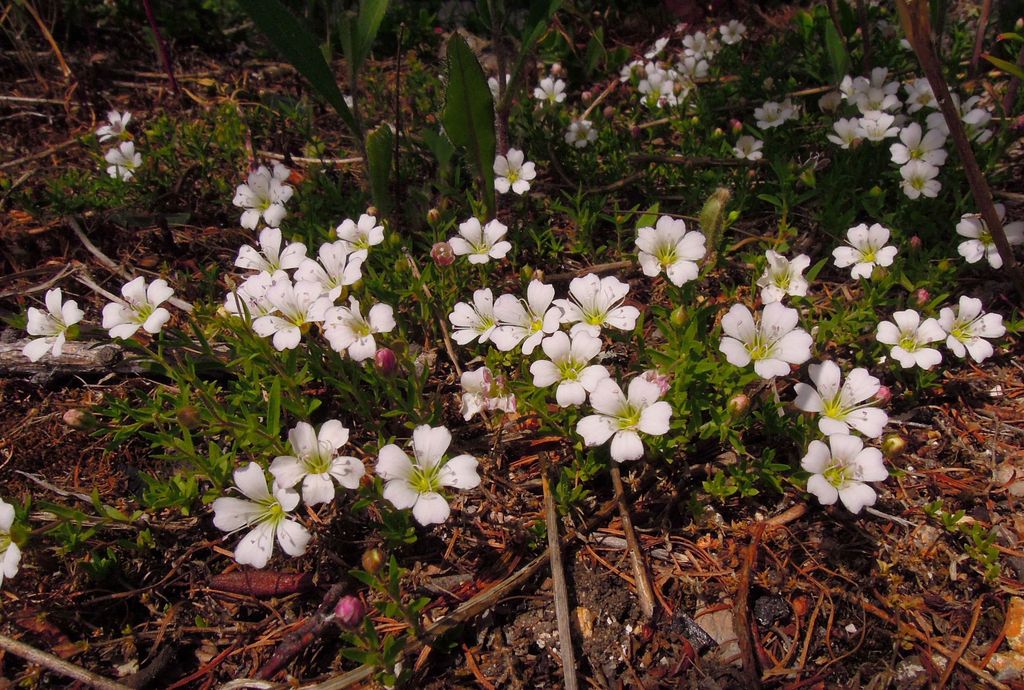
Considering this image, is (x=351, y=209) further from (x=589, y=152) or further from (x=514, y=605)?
(x=514, y=605)

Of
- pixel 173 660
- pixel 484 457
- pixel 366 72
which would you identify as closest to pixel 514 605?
pixel 484 457

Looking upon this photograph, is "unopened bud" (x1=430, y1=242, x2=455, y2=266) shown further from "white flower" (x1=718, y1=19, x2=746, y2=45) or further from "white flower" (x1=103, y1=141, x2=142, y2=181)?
"white flower" (x1=718, y1=19, x2=746, y2=45)

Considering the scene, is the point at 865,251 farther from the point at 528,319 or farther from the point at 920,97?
the point at 528,319

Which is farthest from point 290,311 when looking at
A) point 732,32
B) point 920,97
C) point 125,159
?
point 732,32

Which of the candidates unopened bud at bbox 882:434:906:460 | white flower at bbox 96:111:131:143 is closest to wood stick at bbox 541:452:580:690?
unopened bud at bbox 882:434:906:460

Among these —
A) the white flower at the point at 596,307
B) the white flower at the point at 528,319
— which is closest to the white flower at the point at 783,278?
the white flower at the point at 596,307

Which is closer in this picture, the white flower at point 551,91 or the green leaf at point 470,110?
the green leaf at point 470,110

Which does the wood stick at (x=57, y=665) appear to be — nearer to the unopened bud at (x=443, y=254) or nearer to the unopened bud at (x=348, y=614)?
the unopened bud at (x=348, y=614)
